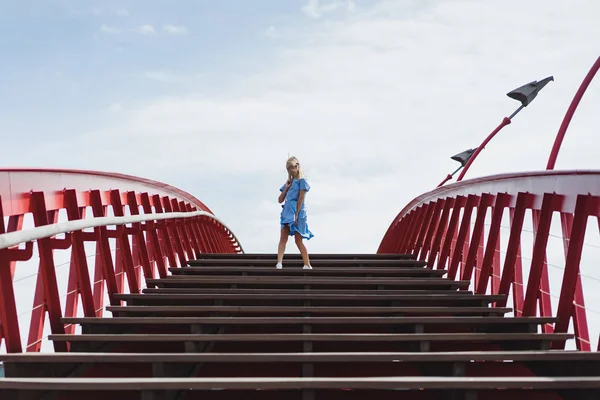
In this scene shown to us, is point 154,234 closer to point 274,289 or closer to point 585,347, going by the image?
point 274,289

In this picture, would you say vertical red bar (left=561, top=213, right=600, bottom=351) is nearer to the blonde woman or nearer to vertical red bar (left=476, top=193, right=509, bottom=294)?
vertical red bar (left=476, top=193, right=509, bottom=294)

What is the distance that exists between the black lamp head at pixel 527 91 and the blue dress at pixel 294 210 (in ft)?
19.1

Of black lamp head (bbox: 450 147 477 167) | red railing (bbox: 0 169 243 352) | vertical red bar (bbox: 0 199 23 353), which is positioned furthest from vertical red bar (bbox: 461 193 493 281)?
black lamp head (bbox: 450 147 477 167)

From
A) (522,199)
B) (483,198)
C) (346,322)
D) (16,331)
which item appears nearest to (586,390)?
(346,322)

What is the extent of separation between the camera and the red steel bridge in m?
4.83

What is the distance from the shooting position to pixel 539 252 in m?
7.10

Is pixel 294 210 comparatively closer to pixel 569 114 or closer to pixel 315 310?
pixel 315 310

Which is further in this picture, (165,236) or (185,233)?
(185,233)

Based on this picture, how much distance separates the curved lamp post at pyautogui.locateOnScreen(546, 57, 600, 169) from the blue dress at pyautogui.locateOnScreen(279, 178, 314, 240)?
3405 mm

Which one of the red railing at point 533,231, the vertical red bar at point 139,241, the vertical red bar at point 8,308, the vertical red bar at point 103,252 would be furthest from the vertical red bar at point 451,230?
the vertical red bar at point 8,308

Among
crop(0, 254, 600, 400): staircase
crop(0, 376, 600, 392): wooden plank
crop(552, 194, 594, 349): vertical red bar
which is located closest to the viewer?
crop(0, 376, 600, 392): wooden plank

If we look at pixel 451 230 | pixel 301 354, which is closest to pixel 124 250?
pixel 301 354

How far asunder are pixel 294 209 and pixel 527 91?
618 cm

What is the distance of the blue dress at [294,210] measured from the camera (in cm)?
1019
